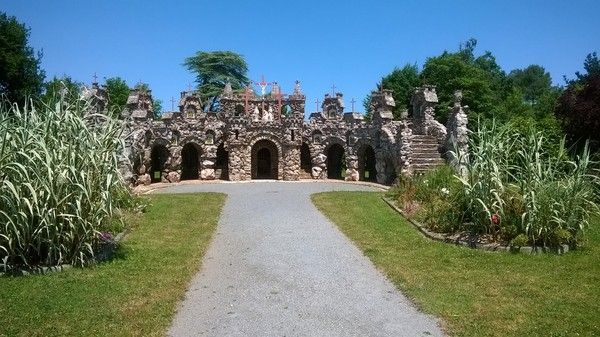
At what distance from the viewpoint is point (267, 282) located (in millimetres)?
8742

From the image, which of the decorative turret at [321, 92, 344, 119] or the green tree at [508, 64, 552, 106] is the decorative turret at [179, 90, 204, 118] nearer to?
the decorative turret at [321, 92, 344, 119]

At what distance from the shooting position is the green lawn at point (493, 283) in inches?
263

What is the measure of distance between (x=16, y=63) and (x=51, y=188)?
Result: 28.8 metres

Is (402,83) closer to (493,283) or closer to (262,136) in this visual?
(262,136)

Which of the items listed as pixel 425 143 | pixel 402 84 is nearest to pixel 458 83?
pixel 402 84

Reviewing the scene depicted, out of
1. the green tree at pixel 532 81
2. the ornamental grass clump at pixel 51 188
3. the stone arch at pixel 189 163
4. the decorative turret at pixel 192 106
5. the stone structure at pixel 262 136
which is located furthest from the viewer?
the green tree at pixel 532 81

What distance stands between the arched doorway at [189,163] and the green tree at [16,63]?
10.4m

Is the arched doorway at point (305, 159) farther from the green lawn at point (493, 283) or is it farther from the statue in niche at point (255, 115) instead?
the green lawn at point (493, 283)

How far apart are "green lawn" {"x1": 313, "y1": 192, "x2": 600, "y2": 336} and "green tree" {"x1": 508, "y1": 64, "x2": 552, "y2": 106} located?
6679 cm

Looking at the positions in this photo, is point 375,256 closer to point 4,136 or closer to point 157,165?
point 4,136

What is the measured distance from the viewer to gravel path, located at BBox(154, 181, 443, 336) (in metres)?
6.66

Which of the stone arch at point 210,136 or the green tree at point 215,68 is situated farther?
the green tree at point 215,68

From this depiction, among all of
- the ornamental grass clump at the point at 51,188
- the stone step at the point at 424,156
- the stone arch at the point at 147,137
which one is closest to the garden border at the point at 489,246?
the ornamental grass clump at the point at 51,188

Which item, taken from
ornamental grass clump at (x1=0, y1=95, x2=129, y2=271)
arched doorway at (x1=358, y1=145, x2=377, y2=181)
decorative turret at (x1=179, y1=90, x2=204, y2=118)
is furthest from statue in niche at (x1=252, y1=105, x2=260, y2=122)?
ornamental grass clump at (x1=0, y1=95, x2=129, y2=271)
